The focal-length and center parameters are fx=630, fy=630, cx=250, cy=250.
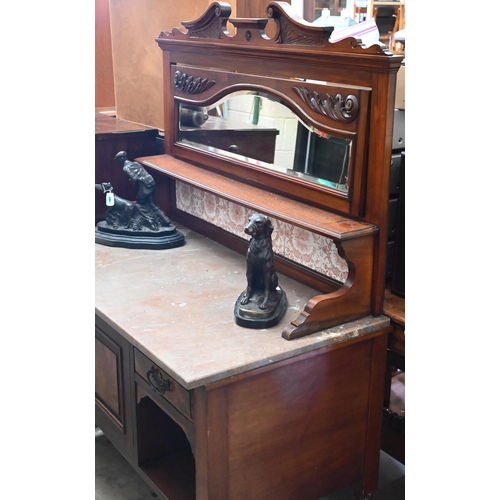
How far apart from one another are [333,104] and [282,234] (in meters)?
0.52

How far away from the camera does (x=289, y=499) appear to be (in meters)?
1.84

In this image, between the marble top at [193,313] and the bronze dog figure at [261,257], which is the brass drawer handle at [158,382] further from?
the bronze dog figure at [261,257]

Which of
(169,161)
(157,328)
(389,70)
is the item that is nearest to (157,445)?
(157,328)

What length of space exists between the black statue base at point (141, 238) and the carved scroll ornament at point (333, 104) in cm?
83

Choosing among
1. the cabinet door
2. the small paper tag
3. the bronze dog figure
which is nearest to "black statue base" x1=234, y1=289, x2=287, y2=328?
the bronze dog figure

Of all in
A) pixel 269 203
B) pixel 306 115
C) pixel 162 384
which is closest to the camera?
pixel 162 384

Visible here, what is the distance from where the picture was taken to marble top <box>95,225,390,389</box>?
1.60m

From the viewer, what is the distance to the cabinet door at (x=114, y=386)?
→ 1956mm

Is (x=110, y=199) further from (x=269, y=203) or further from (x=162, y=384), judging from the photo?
(x=162, y=384)

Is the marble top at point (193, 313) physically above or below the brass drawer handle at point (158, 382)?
above

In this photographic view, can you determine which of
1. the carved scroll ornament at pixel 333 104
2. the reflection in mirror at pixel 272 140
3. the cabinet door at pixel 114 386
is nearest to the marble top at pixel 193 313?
the cabinet door at pixel 114 386

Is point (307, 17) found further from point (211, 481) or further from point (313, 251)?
point (211, 481)

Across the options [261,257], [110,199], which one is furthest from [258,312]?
[110,199]

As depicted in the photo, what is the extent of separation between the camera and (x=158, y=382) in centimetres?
175
